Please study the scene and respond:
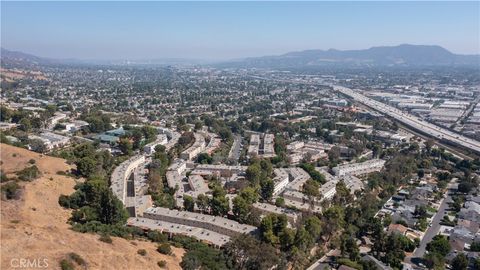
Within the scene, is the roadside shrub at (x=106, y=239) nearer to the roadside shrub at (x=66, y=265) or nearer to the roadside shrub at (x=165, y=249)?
the roadside shrub at (x=165, y=249)

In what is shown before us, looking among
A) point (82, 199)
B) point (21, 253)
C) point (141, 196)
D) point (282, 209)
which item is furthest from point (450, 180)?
point (21, 253)

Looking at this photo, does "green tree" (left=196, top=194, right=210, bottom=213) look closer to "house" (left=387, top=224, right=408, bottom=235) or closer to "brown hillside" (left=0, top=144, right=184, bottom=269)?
"brown hillside" (left=0, top=144, right=184, bottom=269)

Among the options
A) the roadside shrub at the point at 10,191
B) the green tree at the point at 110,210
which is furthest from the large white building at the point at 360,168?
the roadside shrub at the point at 10,191

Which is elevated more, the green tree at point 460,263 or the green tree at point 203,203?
the green tree at point 203,203

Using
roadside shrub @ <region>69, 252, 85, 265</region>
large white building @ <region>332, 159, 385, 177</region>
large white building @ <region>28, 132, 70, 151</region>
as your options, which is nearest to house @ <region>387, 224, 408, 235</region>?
large white building @ <region>332, 159, 385, 177</region>

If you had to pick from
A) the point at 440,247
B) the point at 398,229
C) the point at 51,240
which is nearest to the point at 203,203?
the point at 51,240

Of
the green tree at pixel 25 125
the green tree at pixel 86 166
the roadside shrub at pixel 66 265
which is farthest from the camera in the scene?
the green tree at pixel 25 125
